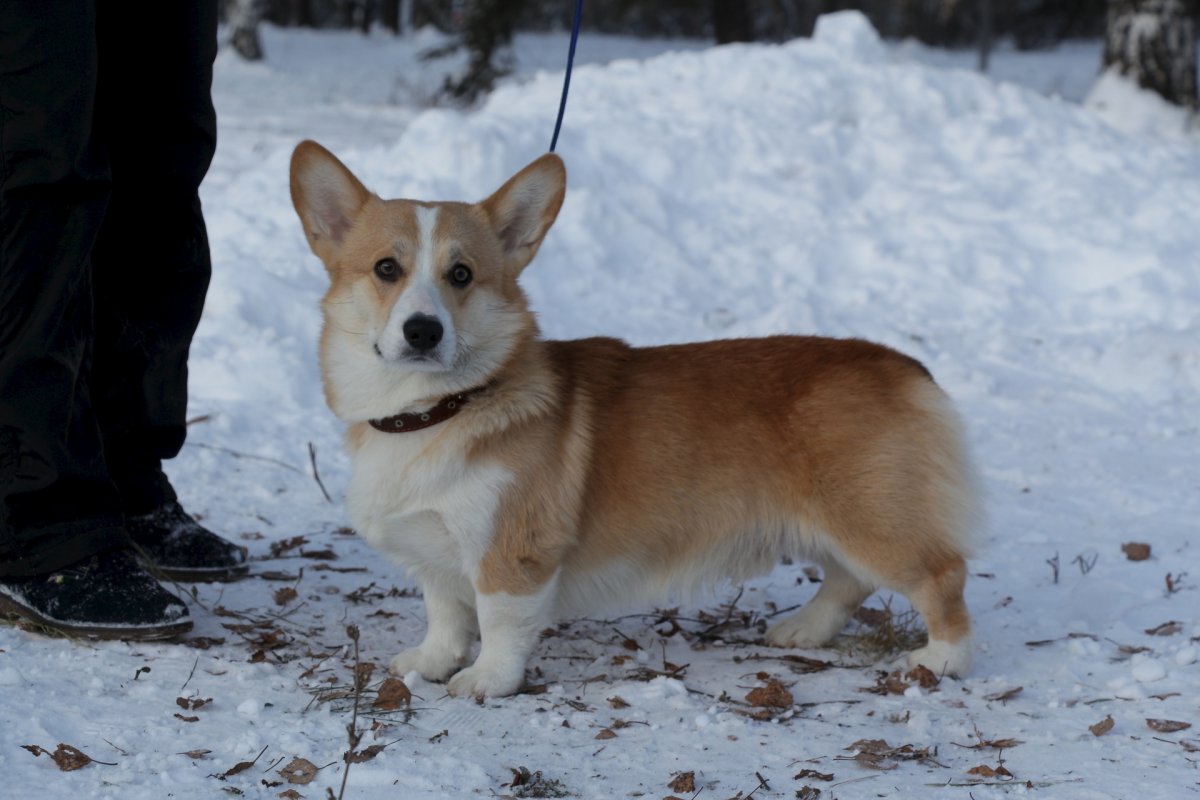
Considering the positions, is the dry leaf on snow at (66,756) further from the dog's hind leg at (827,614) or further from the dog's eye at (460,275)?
the dog's hind leg at (827,614)

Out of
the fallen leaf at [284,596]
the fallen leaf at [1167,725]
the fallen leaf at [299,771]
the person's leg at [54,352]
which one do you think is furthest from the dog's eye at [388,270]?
the fallen leaf at [1167,725]

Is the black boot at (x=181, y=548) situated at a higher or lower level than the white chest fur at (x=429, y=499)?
lower

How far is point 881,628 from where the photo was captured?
3.20m

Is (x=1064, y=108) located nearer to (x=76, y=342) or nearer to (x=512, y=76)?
(x=512, y=76)

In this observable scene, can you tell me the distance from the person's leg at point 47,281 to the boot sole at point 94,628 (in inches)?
3.3

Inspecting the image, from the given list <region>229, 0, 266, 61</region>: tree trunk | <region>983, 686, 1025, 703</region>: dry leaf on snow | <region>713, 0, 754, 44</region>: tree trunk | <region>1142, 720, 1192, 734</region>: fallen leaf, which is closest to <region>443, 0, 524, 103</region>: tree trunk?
<region>713, 0, 754, 44</region>: tree trunk

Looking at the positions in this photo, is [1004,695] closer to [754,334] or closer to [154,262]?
[154,262]

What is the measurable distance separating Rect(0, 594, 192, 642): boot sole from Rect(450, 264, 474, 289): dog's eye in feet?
3.32

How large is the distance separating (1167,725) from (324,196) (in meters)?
2.23

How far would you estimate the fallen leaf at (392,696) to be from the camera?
8.79ft

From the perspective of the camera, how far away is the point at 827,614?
10.7 feet

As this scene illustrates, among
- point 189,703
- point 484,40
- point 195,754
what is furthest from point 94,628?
point 484,40

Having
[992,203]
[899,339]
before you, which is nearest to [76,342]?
[899,339]

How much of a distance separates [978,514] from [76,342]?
2.16 m
